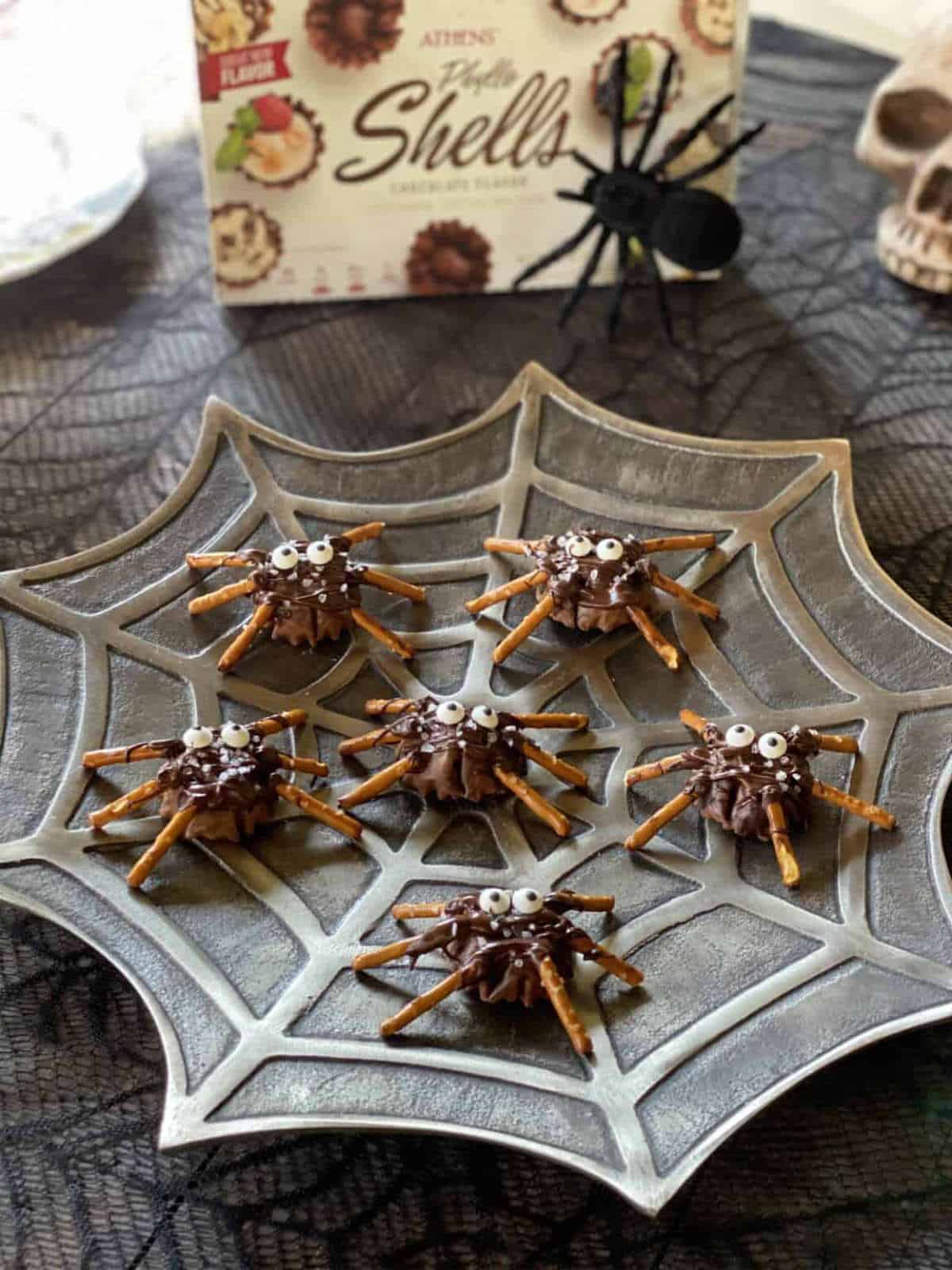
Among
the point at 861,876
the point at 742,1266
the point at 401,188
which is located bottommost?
the point at 742,1266

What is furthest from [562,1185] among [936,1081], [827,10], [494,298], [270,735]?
[827,10]

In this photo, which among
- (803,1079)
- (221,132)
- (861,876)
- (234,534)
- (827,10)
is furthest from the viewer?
(827,10)

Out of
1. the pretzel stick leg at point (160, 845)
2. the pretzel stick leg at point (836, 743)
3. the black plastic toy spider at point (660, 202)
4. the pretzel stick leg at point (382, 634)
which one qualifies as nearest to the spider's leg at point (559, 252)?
the black plastic toy spider at point (660, 202)

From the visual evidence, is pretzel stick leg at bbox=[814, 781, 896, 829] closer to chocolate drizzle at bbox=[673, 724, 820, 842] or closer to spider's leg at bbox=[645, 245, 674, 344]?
chocolate drizzle at bbox=[673, 724, 820, 842]

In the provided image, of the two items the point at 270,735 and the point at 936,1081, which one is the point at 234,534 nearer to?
the point at 270,735

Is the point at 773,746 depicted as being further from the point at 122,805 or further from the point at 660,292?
the point at 660,292

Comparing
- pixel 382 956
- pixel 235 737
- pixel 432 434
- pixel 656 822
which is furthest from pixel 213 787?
pixel 432 434

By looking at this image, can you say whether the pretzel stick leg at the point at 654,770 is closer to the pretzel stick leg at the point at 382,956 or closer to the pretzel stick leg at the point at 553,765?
the pretzel stick leg at the point at 553,765
